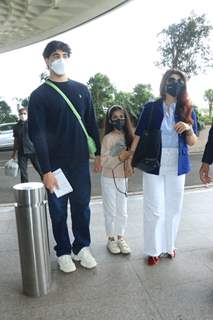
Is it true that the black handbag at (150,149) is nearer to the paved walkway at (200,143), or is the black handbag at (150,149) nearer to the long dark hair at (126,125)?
the long dark hair at (126,125)

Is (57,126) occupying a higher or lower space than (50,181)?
higher

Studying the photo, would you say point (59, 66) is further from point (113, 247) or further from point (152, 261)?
point (152, 261)

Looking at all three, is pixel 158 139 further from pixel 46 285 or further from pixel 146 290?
pixel 46 285

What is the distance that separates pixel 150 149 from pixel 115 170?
52 centimetres

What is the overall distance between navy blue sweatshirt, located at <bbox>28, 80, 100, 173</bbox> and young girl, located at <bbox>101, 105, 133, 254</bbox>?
374mm

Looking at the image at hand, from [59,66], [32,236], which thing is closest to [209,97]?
[59,66]

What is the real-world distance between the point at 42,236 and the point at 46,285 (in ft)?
1.33

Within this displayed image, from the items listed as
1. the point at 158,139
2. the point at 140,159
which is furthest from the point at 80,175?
the point at 158,139

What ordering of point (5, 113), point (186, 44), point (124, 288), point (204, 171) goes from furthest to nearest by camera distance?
1. point (5, 113)
2. point (186, 44)
3. point (204, 171)
4. point (124, 288)

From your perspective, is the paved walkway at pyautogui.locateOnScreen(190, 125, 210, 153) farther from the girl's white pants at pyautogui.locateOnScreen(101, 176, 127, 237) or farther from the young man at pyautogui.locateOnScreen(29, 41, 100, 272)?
the young man at pyautogui.locateOnScreen(29, 41, 100, 272)

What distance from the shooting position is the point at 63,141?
270 centimetres

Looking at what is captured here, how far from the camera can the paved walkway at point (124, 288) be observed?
7.27ft

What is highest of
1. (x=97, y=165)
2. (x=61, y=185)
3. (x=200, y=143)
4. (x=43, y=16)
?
(x=43, y=16)

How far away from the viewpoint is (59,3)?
632 inches
